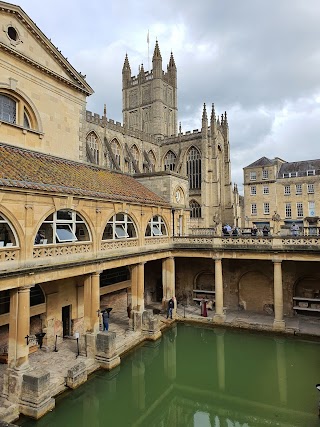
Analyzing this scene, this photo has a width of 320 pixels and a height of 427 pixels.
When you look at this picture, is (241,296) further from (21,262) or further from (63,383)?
(21,262)

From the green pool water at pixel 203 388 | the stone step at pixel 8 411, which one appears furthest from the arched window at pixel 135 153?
the stone step at pixel 8 411

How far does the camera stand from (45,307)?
1655 cm

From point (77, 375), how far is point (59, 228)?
20.7 ft

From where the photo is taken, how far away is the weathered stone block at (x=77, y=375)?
13055 millimetres

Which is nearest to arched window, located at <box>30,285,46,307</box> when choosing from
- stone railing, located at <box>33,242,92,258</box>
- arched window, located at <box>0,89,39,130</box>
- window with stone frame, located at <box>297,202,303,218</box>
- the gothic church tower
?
stone railing, located at <box>33,242,92,258</box>

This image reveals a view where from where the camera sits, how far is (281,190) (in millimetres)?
50406

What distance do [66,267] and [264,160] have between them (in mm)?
45182

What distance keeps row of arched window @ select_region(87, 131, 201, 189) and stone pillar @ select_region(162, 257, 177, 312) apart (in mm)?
23615

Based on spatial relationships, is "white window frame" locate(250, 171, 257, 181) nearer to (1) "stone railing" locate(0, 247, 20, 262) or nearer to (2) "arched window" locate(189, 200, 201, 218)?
(2) "arched window" locate(189, 200, 201, 218)

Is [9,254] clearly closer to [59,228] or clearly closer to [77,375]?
[59,228]

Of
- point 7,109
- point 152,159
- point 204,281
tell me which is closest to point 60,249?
point 7,109

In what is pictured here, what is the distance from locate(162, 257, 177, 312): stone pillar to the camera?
78.7 feet

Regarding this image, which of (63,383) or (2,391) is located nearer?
(2,391)

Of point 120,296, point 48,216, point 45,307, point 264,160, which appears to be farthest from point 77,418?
A: point 264,160
